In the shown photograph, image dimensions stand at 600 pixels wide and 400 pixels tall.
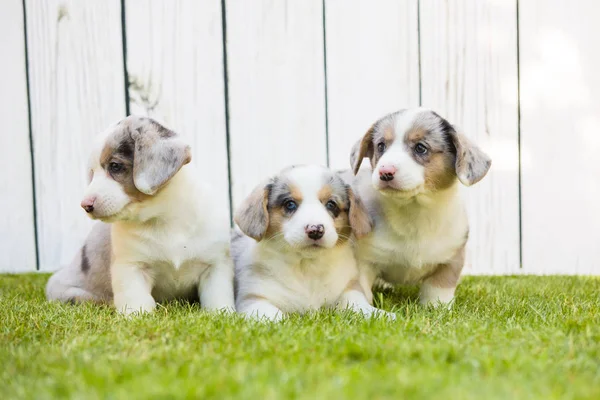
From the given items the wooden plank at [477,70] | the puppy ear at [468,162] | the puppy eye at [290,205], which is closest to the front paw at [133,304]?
the puppy eye at [290,205]

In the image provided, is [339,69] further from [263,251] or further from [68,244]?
[68,244]

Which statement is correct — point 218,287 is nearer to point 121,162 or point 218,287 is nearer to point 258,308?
point 258,308

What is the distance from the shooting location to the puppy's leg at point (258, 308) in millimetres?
3051

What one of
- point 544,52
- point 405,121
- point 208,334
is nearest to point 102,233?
point 208,334

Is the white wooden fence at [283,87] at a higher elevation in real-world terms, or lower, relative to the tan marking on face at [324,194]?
higher

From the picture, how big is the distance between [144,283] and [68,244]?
1.95 metres

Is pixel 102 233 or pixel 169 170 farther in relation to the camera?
pixel 102 233

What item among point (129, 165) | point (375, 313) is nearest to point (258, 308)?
point (375, 313)

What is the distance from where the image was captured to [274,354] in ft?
7.07

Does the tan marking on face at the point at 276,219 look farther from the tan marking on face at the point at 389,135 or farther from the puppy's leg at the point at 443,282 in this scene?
the puppy's leg at the point at 443,282

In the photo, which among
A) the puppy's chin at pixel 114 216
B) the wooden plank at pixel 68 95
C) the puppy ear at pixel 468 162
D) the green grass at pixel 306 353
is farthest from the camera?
the wooden plank at pixel 68 95

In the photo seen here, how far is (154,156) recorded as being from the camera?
3.02 meters

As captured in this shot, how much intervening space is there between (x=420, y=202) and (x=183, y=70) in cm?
233

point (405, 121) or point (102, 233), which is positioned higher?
point (405, 121)
